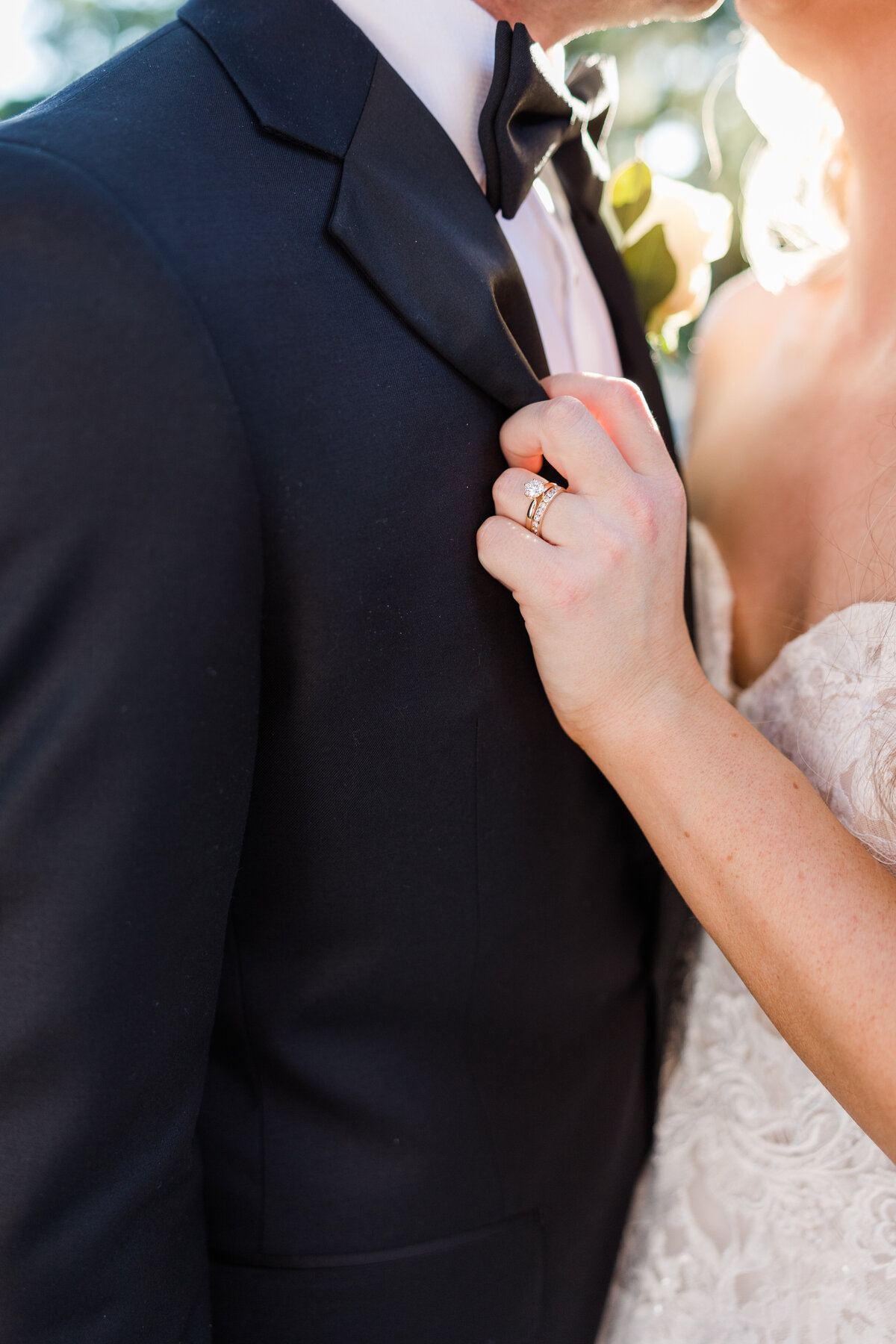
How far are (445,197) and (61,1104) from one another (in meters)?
0.78

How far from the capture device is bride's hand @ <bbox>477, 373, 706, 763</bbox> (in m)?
0.85

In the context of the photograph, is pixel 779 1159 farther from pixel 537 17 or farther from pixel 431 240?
pixel 537 17

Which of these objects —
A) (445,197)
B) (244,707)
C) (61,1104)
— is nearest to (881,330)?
(445,197)

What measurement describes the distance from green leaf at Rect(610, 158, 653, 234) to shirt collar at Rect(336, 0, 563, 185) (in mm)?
574

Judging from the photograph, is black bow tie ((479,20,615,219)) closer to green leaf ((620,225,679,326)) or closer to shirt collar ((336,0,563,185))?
shirt collar ((336,0,563,185))

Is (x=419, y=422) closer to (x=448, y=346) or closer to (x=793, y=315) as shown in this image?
(x=448, y=346)

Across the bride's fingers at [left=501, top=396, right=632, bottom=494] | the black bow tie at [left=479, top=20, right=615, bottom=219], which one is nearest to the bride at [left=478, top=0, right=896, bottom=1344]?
the bride's fingers at [left=501, top=396, right=632, bottom=494]

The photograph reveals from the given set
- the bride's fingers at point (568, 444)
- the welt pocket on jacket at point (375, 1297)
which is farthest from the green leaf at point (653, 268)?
the welt pocket on jacket at point (375, 1297)

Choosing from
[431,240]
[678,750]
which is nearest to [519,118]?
[431,240]

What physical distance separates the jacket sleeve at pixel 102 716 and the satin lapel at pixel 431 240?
19 centimetres

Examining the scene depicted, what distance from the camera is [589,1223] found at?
1116mm

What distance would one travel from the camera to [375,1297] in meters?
0.96

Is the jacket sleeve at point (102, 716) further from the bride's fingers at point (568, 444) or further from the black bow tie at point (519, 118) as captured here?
the black bow tie at point (519, 118)

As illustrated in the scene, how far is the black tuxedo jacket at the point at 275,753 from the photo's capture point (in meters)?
0.66
